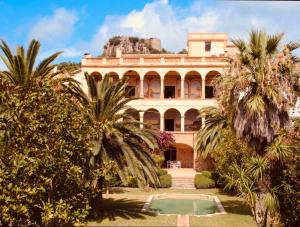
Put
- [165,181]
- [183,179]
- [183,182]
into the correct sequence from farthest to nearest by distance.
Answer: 1. [183,179]
2. [183,182]
3. [165,181]

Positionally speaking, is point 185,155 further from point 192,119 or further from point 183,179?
point 183,179

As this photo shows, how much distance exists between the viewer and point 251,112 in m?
15.3

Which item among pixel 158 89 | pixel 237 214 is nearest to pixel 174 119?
pixel 158 89

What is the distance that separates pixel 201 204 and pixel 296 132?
42.0ft

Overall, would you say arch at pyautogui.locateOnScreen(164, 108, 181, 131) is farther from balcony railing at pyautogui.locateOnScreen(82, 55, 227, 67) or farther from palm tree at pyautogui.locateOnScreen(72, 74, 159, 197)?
palm tree at pyautogui.locateOnScreen(72, 74, 159, 197)

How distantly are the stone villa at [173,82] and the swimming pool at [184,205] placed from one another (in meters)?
14.3

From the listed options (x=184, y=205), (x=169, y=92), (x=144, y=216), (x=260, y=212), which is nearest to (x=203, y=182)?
(x=184, y=205)

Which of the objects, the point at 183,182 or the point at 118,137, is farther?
the point at 183,182

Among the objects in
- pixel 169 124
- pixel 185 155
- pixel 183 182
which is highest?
pixel 169 124

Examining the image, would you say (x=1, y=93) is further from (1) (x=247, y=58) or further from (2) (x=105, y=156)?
(1) (x=247, y=58)

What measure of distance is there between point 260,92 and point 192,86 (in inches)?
1189

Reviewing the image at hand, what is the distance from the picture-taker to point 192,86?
45719mm

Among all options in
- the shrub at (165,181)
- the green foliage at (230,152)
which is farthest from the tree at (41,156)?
the shrub at (165,181)

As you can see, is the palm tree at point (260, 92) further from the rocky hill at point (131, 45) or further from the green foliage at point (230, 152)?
the rocky hill at point (131, 45)
